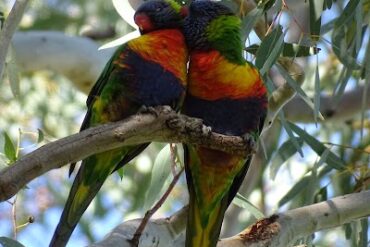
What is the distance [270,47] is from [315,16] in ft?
0.63

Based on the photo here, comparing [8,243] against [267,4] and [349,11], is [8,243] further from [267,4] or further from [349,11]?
[349,11]

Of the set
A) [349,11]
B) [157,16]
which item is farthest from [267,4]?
[157,16]

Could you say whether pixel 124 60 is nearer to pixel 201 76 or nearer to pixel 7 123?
pixel 201 76

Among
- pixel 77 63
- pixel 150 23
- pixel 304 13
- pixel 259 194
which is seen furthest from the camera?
pixel 259 194

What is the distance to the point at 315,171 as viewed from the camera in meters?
2.33

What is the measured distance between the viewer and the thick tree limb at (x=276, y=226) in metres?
1.67

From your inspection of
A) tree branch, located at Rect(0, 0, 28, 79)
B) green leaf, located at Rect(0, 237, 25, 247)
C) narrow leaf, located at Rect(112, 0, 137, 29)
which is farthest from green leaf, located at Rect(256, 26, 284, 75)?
green leaf, located at Rect(0, 237, 25, 247)

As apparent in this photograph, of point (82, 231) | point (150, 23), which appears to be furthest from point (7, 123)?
point (150, 23)

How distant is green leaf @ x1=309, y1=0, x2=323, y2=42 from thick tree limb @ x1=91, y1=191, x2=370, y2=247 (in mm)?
414

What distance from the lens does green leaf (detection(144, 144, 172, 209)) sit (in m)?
2.14

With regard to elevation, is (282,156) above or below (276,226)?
below

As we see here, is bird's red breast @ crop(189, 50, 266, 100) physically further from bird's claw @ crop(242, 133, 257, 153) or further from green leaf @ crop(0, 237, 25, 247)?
green leaf @ crop(0, 237, 25, 247)

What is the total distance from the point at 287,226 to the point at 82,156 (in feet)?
1.86

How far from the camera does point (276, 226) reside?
175 cm
